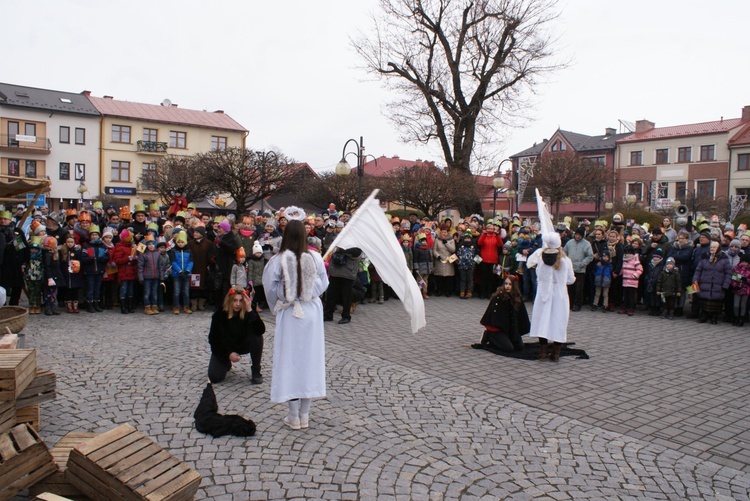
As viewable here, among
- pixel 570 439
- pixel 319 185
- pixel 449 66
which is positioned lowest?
pixel 570 439

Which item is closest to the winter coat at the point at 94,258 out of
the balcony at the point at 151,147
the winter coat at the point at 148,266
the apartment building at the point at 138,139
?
the winter coat at the point at 148,266

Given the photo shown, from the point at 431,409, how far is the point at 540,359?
3.03 m

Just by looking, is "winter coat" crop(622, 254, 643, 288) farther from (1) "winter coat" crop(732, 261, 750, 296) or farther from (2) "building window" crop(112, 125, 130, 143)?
(2) "building window" crop(112, 125, 130, 143)

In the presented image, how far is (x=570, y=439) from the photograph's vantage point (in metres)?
5.25

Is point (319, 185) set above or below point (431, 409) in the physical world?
above

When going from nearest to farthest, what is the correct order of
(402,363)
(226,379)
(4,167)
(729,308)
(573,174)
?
(226,379) < (402,363) < (729,308) < (573,174) < (4,167)

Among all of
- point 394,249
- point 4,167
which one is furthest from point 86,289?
point 4,167

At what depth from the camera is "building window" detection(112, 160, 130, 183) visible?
51.9 metres

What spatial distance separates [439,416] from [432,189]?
19292 millimetres

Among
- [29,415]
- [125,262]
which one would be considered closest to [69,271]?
[125,262]

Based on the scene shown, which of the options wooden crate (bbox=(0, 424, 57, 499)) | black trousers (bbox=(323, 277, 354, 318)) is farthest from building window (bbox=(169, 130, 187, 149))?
wooden crate (bbox=(0, 424, 57, 499))

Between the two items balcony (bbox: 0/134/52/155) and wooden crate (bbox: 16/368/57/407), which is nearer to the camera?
wooden crate (bbox: 16/368/57/407)

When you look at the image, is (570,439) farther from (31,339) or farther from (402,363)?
(31,339)

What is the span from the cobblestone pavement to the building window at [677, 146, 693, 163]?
49.1 metres
